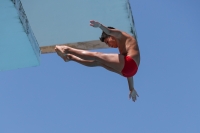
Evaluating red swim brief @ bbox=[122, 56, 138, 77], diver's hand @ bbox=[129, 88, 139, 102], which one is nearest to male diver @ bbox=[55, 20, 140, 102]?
red swim brief @ bbox=[122, 56, 138, 77]

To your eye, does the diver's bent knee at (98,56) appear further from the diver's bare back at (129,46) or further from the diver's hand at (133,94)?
the diver's hand at (133,94)

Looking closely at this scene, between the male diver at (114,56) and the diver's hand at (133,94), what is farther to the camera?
the diver's hand at (133,94)

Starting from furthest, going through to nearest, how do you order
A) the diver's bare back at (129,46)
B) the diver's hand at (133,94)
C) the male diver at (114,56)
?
the diver's hand at (133,94) → the diver's bare back at (129,46) → the male diver at (114,56)

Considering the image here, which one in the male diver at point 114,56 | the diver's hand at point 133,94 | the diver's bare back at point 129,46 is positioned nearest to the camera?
the male diver at point 114,56

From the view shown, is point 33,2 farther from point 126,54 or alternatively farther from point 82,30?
point 126,54

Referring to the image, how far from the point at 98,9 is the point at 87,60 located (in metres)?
2.73

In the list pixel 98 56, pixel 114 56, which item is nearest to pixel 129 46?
pixel 114 56

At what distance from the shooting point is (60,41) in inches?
374

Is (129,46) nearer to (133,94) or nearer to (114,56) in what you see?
(114,56)

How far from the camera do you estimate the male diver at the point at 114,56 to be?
6309 mm

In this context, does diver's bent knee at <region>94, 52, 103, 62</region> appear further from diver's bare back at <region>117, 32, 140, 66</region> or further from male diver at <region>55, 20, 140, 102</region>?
diver's bare back at <region>117, 32, 140, 66</region>

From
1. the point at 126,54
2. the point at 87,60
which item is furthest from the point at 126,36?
the point at 87,60

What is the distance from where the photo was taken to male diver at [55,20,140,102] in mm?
6309

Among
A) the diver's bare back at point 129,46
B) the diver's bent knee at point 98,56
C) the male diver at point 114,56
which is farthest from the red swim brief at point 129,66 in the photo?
the diver's bent knee at point 98,56
